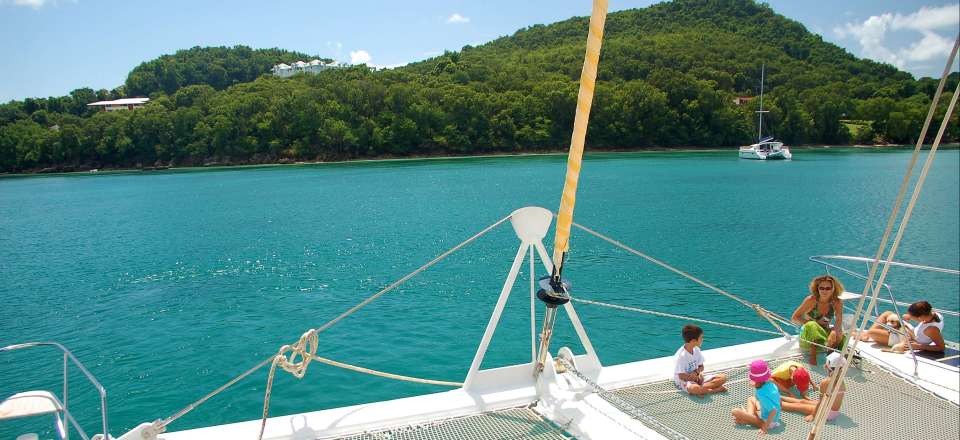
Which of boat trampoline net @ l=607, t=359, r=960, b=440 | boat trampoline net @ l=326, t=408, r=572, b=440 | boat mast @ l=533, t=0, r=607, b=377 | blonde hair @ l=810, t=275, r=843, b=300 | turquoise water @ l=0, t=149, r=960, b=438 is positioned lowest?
turquoise water @ l=0, t=149, r=960, b=438

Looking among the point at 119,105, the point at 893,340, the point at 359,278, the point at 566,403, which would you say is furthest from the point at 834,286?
the point at 119,105

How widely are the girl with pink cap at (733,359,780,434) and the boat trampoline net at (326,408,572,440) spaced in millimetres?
1574

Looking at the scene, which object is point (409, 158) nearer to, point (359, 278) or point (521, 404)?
point (359, 278)

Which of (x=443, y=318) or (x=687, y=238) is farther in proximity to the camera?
(x=687, y=238)

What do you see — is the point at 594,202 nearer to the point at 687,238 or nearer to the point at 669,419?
the point at 687,238

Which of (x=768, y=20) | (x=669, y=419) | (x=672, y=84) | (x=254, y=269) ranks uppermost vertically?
(x=768, y=20)

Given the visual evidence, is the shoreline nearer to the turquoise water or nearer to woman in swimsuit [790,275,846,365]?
the turquoise water

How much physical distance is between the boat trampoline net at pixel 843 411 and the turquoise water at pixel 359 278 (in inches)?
252

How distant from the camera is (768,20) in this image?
13975 centimetres

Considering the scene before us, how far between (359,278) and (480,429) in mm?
15055

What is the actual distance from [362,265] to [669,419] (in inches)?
681

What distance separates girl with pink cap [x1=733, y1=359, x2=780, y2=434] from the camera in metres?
4.81

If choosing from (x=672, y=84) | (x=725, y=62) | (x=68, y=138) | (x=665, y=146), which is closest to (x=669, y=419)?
(x=665, y=146)

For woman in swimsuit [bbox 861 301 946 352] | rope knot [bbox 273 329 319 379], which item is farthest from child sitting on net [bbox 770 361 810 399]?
rope knot [bbox 273 329 319 379]
